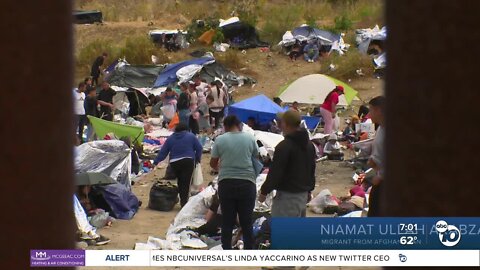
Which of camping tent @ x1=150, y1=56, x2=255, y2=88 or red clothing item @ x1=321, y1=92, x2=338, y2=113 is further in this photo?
camping tent @ x1=150, y1=56, x2=255, y2=88

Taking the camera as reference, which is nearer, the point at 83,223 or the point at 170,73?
the point at 83,223

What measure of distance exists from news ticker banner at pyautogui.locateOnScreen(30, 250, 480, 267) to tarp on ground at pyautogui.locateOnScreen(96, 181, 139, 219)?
19.7ft

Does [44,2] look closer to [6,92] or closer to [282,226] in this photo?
[6,92]

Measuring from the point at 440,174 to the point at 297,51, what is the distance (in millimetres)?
26025

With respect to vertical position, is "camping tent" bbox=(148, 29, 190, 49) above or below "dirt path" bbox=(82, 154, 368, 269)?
below

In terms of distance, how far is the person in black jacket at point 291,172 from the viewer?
20.4 feet

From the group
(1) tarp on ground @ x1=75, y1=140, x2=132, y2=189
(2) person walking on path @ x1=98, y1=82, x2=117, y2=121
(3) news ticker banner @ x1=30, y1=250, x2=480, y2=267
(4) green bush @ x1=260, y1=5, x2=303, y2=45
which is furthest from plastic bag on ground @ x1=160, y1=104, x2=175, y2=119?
(3) news ticker banner @ x1=30, y1=250, x2=480, y2=267

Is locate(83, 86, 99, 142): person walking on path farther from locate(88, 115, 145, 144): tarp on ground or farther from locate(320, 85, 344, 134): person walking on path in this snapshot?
locate(320, 85, 344, 134): person walking on path

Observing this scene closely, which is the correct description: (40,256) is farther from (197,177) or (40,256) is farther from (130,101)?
(130,101)

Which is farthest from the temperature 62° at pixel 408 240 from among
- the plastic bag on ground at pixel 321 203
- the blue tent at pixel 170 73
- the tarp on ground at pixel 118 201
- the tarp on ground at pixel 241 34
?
the tarp on ground at pixel 241 34

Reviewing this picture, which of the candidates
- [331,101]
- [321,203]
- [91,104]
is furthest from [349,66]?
[321,203]

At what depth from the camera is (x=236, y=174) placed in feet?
22.8

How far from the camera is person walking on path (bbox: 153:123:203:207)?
9.62 metres

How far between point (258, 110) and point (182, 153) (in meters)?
5.55
